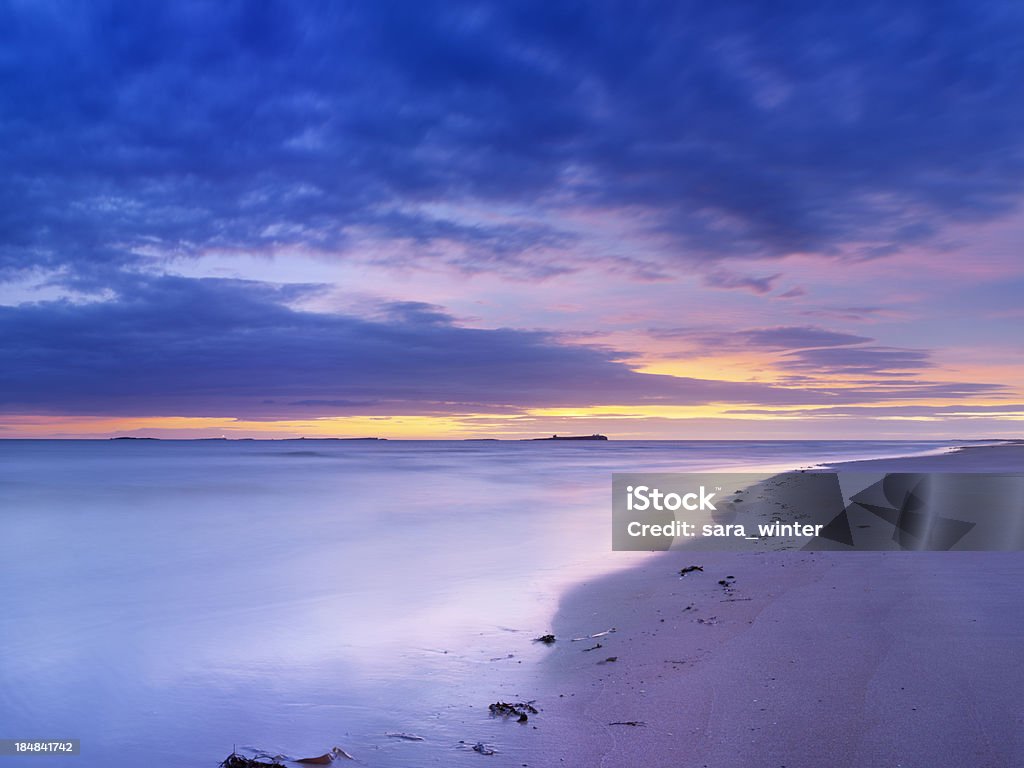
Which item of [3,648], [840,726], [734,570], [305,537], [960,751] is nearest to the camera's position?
[960,751]

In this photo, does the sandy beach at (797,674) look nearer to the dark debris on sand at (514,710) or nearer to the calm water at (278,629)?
the dark debris on sand at (514,710)

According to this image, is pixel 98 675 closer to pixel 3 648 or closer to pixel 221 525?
pixel 3 648

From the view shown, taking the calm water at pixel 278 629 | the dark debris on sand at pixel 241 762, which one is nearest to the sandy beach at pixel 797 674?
the calm water at pixel 278 629

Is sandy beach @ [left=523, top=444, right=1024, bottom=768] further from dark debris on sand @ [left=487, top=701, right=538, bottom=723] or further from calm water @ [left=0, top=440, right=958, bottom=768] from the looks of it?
calm water @ [left=0, top=440, right=958, bottom=768]

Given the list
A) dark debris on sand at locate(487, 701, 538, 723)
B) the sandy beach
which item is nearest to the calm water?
dark debris on sand at locate(487, 701, 538, 723)

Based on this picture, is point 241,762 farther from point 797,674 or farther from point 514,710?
point 797,674

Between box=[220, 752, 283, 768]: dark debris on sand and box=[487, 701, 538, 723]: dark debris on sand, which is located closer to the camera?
box=[220, 752, 283, 768]: dark debris on sand

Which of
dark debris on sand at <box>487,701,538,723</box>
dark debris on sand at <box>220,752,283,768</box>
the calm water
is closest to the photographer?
dark debris on sand at <box>220,752,283,768</box>

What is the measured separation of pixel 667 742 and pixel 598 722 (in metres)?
0.50

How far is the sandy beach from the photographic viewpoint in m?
3.64

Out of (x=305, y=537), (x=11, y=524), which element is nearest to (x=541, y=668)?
(x=305, y=537)

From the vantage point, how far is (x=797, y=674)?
4.58 meters

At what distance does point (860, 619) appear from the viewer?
575 centimetres

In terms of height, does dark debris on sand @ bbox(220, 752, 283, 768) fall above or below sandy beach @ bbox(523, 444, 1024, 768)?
below
